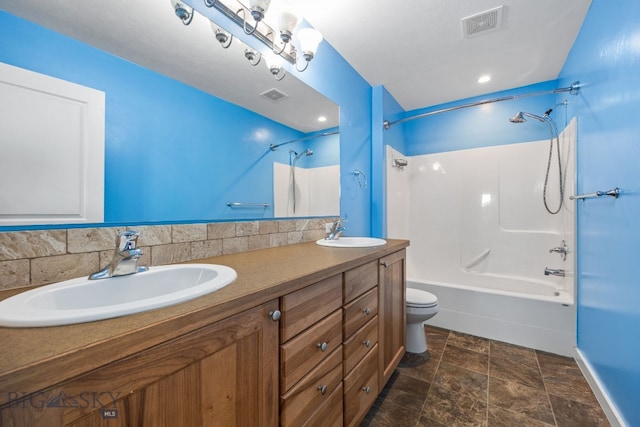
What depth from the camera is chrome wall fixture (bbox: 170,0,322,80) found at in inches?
44.1

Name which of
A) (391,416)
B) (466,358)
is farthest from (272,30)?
(466,358)

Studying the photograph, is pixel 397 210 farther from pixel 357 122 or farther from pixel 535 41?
pixel 535 41

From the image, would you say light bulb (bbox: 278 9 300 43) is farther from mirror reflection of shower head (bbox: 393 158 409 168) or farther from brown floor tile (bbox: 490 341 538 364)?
brown floor tile (bbox: 490 341 538 364)

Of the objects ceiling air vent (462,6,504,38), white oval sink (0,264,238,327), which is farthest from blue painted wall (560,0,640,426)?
white oval sink (0,264,238,327)

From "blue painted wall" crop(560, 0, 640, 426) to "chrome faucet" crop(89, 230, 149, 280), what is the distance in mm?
1944

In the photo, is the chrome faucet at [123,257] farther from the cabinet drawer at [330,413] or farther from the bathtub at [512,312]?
the bathtub at [512,312]

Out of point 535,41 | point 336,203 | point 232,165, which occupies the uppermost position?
point 535,41

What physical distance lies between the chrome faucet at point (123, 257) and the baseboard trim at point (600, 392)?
7.11 ft

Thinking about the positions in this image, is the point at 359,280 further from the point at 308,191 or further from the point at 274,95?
the point at 274,95

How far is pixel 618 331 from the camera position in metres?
1.26

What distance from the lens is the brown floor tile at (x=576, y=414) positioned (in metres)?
1.31

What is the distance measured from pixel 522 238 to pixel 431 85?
1720 millimetres

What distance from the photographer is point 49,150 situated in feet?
2.44

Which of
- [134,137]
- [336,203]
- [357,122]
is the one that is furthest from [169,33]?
[357,122]
